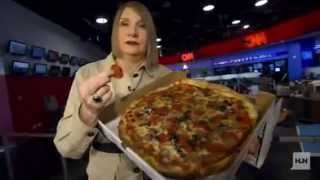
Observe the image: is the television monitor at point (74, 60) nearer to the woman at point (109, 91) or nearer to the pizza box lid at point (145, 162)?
the woman at point (109, 91)

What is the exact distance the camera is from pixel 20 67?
823cm

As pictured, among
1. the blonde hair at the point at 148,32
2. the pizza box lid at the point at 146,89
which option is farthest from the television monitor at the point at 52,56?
the pizza box lid at the point at 146,89

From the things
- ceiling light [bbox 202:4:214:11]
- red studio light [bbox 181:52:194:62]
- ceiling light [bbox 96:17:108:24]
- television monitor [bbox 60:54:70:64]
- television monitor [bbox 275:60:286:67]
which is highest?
ceiling light [bbox 202:4:214:11]

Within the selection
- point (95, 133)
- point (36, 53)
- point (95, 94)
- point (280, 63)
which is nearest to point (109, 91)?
point (95, 94)

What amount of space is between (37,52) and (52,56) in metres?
1.26

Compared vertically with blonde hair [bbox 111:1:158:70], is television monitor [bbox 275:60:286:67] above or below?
below

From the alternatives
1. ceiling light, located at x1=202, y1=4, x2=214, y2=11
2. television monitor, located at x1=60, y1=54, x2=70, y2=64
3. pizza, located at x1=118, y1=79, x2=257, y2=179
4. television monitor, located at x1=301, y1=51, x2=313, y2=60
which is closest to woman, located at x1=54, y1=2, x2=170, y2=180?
pizza, located at x1=118, y1=79, x2=257, y2=179

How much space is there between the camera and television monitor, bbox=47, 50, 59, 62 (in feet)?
34.2

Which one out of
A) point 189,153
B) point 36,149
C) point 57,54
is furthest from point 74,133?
point 57,54

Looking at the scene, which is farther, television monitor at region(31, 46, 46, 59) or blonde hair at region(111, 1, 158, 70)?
television monitor at region(31, 46, 46, 59)

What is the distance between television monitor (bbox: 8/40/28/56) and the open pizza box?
716cm

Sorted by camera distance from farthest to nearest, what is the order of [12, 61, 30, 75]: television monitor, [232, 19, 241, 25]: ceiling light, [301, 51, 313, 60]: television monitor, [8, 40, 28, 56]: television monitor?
[232, 19, 241, 25]: ceiling light → [301, 51, 313, 60]: television monitor → [12, 61, 30, 75]: television monitor → [8, 40, 28, 56]: television monitor

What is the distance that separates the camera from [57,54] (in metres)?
11.4

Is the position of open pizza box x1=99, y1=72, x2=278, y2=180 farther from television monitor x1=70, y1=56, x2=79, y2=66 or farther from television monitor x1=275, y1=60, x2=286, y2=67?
television monitor x1=70, y1=56, x2=79, y2=66
